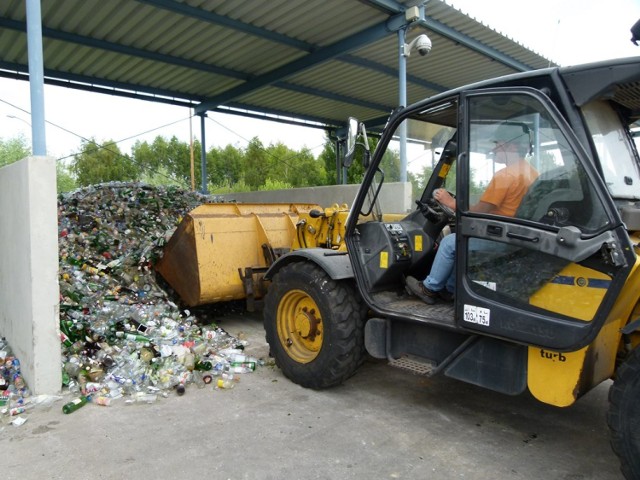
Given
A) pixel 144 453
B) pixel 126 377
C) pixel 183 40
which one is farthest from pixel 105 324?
pixel 183 40

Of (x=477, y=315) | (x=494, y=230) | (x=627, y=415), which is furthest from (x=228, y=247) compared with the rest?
(x=627, y=415)

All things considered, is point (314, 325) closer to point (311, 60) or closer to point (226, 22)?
point (226, 22)

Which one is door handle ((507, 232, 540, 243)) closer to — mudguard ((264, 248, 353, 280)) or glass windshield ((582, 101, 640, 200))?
glass windshield ((582, 101, 640, 200))

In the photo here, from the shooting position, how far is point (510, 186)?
2.78 meters

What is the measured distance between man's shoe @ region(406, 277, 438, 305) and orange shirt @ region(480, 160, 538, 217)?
0.94 metres

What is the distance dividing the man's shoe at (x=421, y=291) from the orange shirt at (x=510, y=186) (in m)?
0.94

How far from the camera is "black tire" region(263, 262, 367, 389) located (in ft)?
12.3

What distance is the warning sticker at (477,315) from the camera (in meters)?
2.85

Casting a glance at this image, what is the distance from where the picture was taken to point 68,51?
9.78 meters

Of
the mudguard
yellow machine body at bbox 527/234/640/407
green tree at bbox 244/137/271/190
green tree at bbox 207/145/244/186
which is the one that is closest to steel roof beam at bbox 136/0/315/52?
the mudguard

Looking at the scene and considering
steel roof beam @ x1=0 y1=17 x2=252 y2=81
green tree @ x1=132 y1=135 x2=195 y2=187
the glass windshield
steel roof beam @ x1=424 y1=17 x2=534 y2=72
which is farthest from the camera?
green tree @ x1=132 y1=135 x2=195 y2=187

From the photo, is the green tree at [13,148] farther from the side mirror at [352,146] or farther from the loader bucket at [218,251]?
the side mirror at [352,146]

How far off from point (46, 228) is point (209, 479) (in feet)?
7.21

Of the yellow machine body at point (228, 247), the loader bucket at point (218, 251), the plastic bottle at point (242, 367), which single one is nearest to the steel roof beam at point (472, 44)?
the yellow machine body at point (228, 247)
